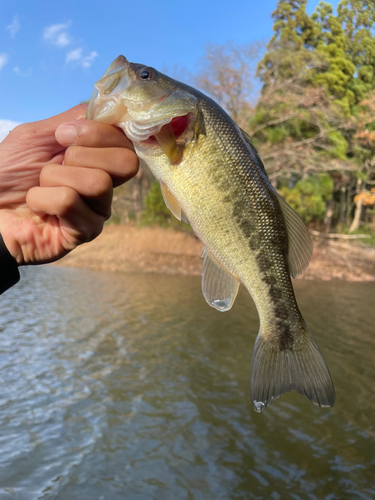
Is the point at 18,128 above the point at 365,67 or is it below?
below

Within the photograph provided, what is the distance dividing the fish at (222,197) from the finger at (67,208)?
33 cm

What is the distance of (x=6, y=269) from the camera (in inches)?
76.8

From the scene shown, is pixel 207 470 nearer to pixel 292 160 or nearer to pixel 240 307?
pixel 240 307

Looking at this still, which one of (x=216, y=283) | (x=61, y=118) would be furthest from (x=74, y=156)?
(x=216, y=283)

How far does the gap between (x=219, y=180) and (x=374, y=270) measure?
18072 mm

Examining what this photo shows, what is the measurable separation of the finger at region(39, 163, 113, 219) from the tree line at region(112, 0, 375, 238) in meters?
18.2

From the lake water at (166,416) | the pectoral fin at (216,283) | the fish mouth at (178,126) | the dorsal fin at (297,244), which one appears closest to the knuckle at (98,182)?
the fish mouth at (178,126)

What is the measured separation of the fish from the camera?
173cm

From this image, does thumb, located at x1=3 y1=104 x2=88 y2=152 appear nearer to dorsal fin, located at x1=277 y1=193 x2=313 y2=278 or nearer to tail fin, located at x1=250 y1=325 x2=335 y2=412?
dorsal fin, located at x1=277 y1=193 x2=313 y2=278

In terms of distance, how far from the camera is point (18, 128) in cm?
208

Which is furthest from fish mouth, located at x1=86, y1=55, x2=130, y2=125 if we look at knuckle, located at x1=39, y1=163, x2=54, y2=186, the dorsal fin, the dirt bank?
the dirt bank

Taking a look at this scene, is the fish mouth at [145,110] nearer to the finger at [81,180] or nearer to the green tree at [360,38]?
the finger at [81,180]

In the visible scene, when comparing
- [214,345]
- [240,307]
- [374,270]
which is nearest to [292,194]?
[374,270]

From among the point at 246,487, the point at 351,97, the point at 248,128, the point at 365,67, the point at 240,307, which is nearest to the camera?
the point at 246,487
